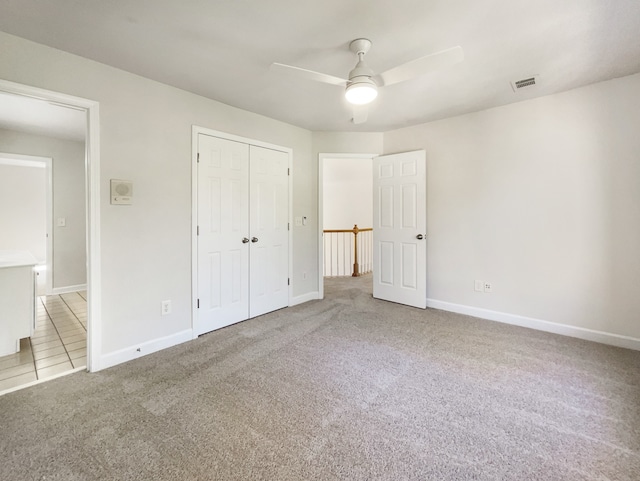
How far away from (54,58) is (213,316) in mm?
2500

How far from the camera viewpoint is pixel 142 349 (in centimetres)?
259

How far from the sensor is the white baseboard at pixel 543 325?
272 cm

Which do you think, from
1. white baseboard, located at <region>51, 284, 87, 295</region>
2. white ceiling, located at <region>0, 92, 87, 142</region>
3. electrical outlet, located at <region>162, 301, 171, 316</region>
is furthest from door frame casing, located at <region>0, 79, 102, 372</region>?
white baseboard, located at <region>51, 284, 87, 295</region>

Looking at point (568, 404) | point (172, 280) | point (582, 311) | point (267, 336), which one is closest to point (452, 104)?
point (582, 311)

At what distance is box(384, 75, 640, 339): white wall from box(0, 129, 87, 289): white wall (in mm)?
5402

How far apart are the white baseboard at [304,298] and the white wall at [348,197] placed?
320cm

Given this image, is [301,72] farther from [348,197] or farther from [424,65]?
[348,197]

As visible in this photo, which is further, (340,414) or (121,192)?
(121,192)

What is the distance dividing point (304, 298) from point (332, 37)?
3148 mm

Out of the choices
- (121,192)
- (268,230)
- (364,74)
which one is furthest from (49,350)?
(364,74)

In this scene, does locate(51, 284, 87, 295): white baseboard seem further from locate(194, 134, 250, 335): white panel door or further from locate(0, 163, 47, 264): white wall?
locate(194, 134, 250, 335): white panel door

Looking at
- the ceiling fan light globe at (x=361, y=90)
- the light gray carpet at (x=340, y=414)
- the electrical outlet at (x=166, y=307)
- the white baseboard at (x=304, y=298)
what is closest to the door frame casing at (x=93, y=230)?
the light gray carpet at (x=340, y=414)

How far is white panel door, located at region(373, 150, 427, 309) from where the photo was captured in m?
3.89

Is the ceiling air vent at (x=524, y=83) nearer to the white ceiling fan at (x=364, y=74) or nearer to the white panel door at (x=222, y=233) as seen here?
the white ceiling fan at (x=364, y=74)
